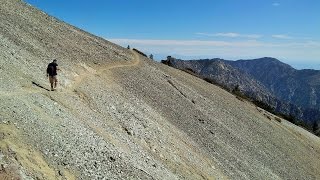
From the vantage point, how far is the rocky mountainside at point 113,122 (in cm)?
2385

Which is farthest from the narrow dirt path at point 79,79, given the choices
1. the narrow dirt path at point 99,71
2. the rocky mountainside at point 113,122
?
the rocky mountainside at point 113,122

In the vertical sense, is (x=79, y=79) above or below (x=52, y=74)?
below

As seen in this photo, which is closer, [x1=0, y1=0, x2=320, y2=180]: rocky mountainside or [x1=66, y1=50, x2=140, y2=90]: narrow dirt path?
[x1=0, y1=0, x2=320, y2=180]: rocky mountainside

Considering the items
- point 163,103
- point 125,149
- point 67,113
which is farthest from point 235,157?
point 67,113

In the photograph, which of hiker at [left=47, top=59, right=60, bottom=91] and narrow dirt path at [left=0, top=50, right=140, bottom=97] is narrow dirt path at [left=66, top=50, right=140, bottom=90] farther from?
hiker at [left=47, top=59, right=60, bottom=91]

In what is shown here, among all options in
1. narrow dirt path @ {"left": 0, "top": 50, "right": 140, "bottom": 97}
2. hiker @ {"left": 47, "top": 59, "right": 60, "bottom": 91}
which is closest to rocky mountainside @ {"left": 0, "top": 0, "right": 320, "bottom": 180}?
narrow dirt path @ {"left": 0, "top": 50, "right": 140, "bottom": 97}

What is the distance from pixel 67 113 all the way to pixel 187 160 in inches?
530

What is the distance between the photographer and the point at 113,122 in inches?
1426

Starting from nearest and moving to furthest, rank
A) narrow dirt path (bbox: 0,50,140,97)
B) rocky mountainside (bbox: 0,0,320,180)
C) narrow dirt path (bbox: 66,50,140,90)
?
1. rocky mountainside (bbox: 0,0,320,180)
2. narrow dirt path (bbox: 0,50,140,97)
3. narrow dirt path (bbox: 66,50,140,90)

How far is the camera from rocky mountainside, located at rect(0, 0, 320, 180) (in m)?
23.9

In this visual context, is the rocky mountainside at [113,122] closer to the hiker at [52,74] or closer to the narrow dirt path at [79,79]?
the narrow dirt path at [79,79]

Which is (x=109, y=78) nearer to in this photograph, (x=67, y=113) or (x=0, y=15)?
(x=0, y=15)

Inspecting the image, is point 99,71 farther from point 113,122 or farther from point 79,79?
point 113,122

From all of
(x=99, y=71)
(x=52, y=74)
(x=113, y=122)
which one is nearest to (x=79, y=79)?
(x=99, y=71)
